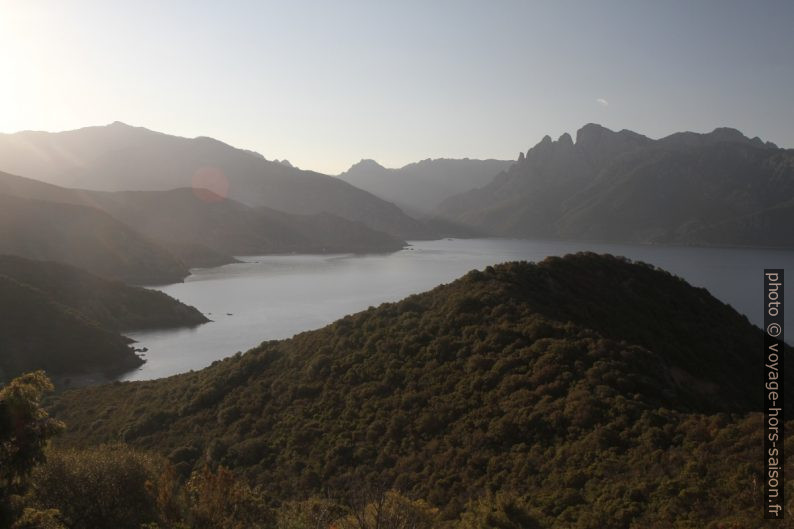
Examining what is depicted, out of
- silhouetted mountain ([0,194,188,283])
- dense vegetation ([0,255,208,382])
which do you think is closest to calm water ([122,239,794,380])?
dense vegetation ([0,255,208,382])

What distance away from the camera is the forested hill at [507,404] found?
1587cm

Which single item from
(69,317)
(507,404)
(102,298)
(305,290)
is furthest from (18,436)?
(305,290)

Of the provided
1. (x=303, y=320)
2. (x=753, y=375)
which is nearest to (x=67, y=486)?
(x=753, y=375)

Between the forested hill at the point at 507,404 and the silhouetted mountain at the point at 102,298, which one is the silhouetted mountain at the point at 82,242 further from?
the forested hill at the point at 507,404

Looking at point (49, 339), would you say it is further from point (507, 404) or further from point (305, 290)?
point (305, 290)

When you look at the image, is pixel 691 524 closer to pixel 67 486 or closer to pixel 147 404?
pixel 67 486

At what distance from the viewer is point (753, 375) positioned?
115ft

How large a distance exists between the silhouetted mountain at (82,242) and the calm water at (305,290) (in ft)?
36.9

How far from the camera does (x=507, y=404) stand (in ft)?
75.9

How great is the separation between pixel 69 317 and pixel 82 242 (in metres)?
66.8

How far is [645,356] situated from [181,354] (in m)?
61.1

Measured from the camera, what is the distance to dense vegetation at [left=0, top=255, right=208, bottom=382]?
2357 inches

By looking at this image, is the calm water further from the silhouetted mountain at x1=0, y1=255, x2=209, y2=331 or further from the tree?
the tree

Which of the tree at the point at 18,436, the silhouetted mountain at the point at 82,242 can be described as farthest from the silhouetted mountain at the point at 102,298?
the tree at the point at 18,436
